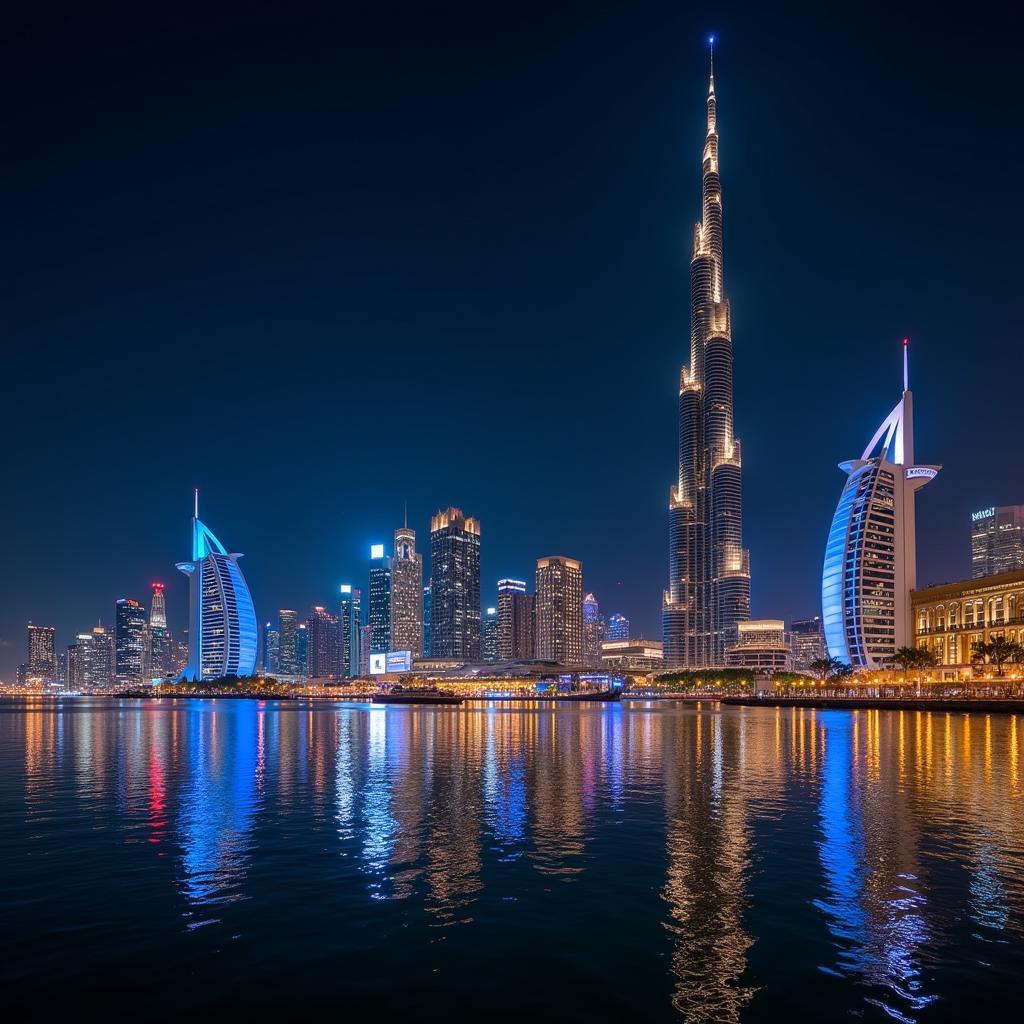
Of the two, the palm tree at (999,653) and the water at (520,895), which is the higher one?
the water at (520,895)

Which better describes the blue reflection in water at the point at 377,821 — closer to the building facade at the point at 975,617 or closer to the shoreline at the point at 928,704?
the shoreline at the point at 928,704

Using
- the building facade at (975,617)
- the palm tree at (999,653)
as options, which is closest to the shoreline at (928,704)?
the palm tree at (999,653)

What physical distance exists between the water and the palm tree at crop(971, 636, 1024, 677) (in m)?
128

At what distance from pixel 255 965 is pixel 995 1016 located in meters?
13.8

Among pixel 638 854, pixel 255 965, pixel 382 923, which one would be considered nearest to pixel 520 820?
pixel 638 854

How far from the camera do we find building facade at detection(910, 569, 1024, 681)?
17350 centimetres

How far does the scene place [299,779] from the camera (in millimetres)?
43281

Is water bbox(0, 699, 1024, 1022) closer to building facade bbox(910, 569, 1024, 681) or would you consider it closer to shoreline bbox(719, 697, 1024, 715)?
shoreline bbox(719, 697, 1024, 715)

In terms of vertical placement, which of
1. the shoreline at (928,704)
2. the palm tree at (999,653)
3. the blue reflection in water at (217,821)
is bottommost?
the shoreline at (928,704)

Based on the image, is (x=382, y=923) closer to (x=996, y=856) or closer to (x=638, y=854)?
(x=638, y=854)

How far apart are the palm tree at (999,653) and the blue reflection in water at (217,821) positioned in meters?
146

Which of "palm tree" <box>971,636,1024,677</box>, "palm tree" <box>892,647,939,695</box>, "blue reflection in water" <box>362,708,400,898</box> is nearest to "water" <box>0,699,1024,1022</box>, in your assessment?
"blue reflection in water" <box>362,708,400,898</box>

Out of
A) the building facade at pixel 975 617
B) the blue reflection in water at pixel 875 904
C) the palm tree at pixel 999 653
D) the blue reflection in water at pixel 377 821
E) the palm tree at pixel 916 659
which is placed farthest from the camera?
the palm tree at pixel 916 659

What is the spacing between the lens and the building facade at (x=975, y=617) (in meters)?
174
